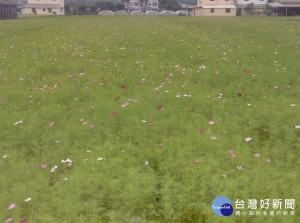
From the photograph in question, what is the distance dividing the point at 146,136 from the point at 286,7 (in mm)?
63164

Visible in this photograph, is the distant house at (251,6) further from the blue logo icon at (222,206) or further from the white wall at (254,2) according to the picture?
the blue logo icon at (222,206)

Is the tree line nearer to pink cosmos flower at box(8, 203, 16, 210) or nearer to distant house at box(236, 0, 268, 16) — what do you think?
distant house at box(236, 0, 268, 16)

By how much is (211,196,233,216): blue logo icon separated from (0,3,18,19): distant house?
5918 centimetres

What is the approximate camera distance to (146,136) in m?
7.89

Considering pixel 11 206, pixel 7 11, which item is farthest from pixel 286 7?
pixel 11 206

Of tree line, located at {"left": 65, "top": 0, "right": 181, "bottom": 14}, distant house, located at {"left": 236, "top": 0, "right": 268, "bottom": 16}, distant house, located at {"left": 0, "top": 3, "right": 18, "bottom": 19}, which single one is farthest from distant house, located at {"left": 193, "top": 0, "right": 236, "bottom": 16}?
distant house, located at {"left": 0, "top": 3, "right": 18, "bottom": 19}

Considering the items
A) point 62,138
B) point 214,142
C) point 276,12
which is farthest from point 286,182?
point 276,12

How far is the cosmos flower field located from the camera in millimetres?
5445

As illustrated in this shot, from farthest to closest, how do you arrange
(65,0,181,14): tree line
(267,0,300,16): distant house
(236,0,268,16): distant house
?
(65,0,181,14): tree line
(236,0,268,16): distant house
(267,0,300,16): distant house

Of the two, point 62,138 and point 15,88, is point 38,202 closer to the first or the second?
point 62,138

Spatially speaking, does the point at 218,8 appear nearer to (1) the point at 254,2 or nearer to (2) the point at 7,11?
(1) the point at 254,2

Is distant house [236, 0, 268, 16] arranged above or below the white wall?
below

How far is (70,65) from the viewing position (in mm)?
14578

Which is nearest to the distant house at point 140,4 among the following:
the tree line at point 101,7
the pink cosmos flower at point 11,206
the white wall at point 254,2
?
the tree line at point 101,7
